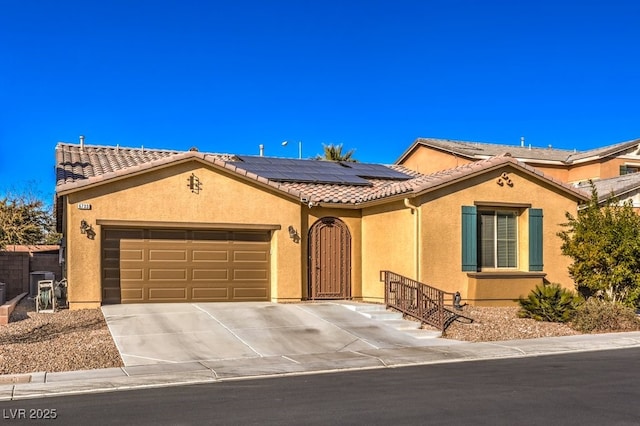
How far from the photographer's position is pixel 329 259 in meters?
20.1

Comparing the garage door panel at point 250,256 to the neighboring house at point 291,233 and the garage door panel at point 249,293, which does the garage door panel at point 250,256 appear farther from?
the garage door panel at point 249,293

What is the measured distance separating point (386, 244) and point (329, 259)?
5.81 ft

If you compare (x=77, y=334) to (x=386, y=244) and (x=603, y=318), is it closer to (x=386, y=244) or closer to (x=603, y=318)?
(x=386, y=244)

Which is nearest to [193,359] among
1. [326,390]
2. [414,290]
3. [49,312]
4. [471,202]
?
[326,390]

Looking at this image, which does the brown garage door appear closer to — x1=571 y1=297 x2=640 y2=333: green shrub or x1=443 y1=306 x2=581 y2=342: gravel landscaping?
x1=443 y1=306 x2=581 y2=342: gravel landscaping

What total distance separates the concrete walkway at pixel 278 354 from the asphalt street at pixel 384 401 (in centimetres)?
64

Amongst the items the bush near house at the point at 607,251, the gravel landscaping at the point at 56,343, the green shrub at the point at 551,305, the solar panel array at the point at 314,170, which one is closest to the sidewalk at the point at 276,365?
the gravel landscaping at the point at 56,343

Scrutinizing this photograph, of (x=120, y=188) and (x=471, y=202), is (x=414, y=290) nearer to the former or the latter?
(x=471, y=202)

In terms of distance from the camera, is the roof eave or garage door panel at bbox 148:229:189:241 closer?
garage door panel at bbox 148:229:189:241

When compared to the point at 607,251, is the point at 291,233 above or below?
above

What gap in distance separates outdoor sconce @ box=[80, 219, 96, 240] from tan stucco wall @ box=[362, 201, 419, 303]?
783cm

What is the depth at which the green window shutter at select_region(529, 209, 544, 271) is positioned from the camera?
1962 centimetres

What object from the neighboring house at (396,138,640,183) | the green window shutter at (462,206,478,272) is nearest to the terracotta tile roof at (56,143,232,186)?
the green window shutter at (462,206,478,272)

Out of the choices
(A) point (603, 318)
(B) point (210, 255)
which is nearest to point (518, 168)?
(A) point (603, 318)
